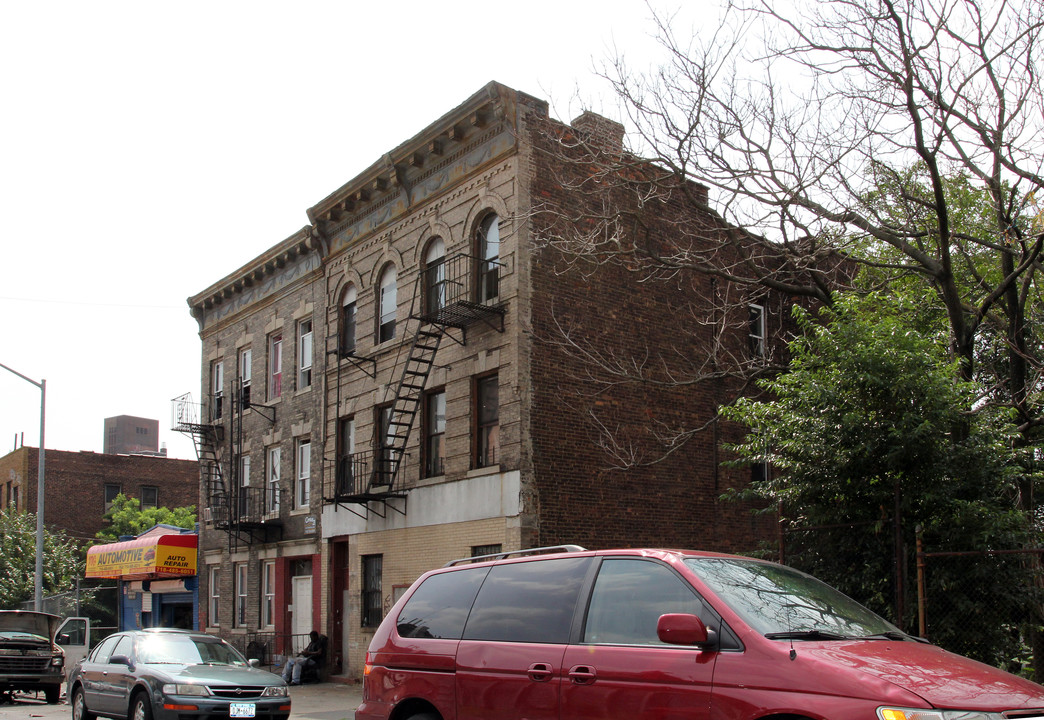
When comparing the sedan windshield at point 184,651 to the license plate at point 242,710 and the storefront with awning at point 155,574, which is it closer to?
the license plate at point 242,710

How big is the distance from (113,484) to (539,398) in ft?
119

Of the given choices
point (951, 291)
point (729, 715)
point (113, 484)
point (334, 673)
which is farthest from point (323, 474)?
point (113, 484)

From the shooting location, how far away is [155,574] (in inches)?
1139

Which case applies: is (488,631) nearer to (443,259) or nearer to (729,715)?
(729,715)

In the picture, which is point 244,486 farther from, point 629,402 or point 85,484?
point 85,484

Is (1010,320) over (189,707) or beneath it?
over

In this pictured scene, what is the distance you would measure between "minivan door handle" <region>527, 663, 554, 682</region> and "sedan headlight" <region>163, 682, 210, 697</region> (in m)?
7.46

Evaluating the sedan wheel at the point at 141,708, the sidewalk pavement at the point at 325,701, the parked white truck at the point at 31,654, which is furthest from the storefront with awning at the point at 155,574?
the sedan wheel at the point at 141,708

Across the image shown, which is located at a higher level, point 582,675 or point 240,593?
point 582,675

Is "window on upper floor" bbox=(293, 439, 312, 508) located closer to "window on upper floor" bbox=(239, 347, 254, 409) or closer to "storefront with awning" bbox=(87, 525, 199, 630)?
"window on upper floor" bbox=(239, 347, 254, 409)

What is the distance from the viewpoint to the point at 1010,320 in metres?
14.3

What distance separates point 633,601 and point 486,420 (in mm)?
12677

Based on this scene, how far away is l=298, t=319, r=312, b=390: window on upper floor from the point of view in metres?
25.2

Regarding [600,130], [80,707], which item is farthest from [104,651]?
[600,130]
